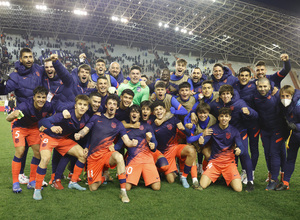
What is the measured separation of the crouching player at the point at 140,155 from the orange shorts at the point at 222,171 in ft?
3.46

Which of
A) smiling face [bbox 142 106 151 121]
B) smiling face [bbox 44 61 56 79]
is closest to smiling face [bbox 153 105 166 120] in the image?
smiling face [bbox 142 106 151 121]

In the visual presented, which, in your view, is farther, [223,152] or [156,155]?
[156,155]

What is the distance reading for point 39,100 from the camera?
421 centimetres

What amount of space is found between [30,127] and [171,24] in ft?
94.6

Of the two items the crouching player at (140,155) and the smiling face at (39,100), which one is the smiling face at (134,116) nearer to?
the crouching player at (140,155)

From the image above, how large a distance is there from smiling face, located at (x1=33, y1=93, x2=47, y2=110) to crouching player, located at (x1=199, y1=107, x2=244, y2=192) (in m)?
3.03

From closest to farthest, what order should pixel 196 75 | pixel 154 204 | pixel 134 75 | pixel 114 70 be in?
pixel 154 204
pixel 134 75
pixel 196 75
pixel 114 70

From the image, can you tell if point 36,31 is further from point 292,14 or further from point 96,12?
point 292,14

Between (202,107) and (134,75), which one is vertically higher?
(134,75)

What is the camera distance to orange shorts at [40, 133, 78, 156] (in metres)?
4.25

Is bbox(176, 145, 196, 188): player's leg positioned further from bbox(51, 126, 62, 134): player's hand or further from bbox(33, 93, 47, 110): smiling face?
bbox(33, 93, 47, 110): smiling face

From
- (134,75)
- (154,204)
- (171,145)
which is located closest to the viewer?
(154,204)

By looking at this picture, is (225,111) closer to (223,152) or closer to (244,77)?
(223,152)

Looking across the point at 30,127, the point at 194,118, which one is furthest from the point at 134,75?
the point at 30,127
